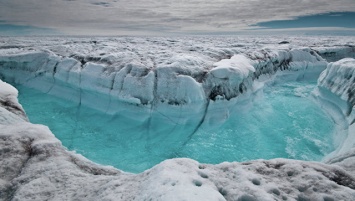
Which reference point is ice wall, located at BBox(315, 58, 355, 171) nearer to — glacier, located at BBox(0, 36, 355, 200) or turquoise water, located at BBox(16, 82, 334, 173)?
glacier, located at BBox(0, 36, 355, 200)

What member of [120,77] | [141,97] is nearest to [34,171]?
[141,97]

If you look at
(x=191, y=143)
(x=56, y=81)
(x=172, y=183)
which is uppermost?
(x=172, y=183)

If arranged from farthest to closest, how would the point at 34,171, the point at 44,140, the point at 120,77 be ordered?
the point at 120,77 < the point at 44,140 < the point at 34,171

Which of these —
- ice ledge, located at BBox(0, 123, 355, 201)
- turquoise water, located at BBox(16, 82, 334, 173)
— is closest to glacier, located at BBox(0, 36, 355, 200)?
ice ledge, located at BBox(0, 123, 355, 201)

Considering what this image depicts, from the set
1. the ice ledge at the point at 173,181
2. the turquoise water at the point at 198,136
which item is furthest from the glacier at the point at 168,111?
the turquoise water at the point at 198,136

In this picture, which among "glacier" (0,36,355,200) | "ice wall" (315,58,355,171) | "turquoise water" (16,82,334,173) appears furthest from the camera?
"ice wall" (315,58,355,171)

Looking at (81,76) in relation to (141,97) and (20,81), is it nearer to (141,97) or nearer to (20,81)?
(141,97)

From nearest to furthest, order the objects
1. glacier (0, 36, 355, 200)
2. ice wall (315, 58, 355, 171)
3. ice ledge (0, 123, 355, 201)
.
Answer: ice ledge (0, 123, 355, 201)
glacier (0, 36, 355, 200)
ice wall (315, 58, 355, 171)
